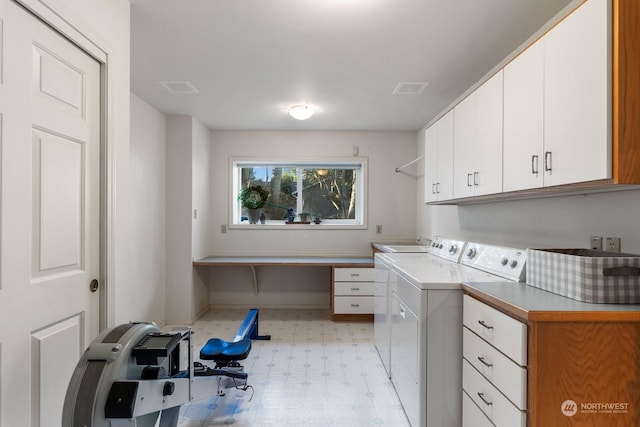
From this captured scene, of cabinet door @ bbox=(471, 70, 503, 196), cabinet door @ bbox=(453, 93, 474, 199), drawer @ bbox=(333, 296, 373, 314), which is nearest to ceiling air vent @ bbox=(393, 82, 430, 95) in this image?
cabinet door @ bbox=(453, 93, 474, 199)

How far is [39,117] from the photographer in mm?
1281

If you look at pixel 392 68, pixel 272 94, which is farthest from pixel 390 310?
pixel 272 94

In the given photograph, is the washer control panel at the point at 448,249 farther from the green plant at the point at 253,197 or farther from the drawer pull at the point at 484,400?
the green plant at the point at 253,197

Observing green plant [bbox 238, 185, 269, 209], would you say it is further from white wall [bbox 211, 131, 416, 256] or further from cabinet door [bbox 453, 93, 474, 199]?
cabinet door [bbox 453, 93, 474, 199]

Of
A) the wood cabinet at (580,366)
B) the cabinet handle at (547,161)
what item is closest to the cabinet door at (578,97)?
the cabinet handle at (547,161)

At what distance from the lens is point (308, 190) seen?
4656mm

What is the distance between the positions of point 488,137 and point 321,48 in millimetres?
1195

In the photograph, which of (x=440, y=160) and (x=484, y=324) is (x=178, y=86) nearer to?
(x=440, y=160)

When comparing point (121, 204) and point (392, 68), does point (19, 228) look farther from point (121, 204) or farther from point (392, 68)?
point (392, 68)

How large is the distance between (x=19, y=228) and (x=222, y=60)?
5.55 feet

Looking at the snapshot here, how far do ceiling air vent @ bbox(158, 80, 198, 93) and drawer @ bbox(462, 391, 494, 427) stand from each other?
2.97 meters

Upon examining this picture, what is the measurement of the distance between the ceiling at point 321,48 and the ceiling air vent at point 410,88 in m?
0.05

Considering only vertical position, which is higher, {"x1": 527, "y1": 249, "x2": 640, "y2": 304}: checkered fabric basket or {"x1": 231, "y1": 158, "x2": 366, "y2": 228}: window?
{"x1": 231, "y1": 158, "x2": 366, "y2": 228}: window

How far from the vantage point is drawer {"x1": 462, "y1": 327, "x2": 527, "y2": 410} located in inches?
47.1
